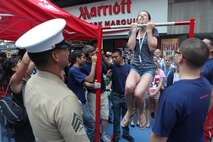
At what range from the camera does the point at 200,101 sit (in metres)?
1.76

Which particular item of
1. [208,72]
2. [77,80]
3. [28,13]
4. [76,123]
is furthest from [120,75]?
[76,123]

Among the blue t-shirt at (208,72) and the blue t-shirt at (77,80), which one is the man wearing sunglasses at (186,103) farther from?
the blue t-shirt at (77,80)

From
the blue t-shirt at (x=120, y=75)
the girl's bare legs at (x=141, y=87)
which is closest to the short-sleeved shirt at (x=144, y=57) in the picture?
the girl's bare legs at (x=141, y=87)

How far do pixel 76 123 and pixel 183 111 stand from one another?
2.53 ft

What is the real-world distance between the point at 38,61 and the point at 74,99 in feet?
1.21

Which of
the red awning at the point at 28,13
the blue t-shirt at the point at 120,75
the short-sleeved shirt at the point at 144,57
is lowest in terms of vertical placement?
the blue t-shirt at the point at 120,75

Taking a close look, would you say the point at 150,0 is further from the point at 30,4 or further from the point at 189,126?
the point at 189,126

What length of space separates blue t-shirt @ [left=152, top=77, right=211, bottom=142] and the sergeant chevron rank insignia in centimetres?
61

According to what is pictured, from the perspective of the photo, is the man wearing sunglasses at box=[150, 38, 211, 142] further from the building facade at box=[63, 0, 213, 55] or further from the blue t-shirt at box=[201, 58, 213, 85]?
the building facade at box=[63, 0, 213, 55]

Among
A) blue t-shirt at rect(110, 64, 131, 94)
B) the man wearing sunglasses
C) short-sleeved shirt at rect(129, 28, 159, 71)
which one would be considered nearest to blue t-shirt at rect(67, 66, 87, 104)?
blue t-shirt at rect(110, 64, 131, 94)

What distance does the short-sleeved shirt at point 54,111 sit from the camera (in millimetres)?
1402

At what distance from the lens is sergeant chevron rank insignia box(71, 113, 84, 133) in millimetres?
1417

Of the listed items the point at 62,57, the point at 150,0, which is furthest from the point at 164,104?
the point at 150,0

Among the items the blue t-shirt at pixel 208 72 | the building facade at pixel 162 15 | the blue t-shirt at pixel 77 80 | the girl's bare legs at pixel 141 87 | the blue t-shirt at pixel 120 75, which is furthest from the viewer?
the building facade at pixel 162 15
